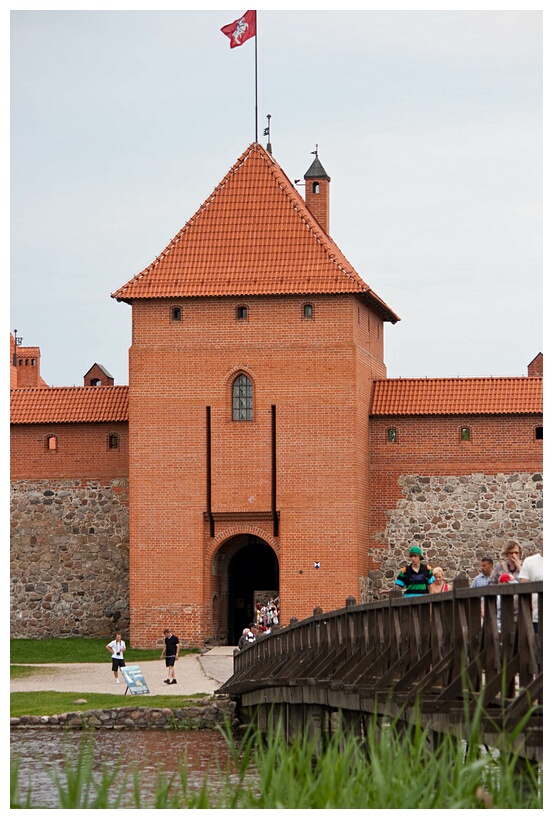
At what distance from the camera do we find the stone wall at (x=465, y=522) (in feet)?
112

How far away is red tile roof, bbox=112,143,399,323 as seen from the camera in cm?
3359

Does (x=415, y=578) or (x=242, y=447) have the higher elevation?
(x=242, y=447)

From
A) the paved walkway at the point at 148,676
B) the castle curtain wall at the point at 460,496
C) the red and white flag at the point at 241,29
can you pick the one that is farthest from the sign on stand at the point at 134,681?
the red and white flag at the point at 241,29

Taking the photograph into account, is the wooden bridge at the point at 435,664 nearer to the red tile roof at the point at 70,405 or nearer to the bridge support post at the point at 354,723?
the bridge support post at the point at 354,723

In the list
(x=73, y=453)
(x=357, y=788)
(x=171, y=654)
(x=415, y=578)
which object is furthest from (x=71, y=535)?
(x=357, y=788)

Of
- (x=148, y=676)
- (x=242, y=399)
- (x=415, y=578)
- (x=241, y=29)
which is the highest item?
(x=241, y=29)

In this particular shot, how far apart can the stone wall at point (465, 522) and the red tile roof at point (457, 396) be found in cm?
145

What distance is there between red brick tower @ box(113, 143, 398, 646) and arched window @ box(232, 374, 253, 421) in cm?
3

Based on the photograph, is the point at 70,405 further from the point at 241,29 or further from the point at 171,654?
the point at 171,654

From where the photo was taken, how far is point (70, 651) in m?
33.1

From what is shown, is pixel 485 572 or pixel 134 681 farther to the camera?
pixel 134 681

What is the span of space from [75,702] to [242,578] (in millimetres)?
9445

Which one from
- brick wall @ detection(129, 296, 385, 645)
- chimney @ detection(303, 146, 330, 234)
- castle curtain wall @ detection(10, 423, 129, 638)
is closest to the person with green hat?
brick wall @ detection(129, 296, 385, 645)
